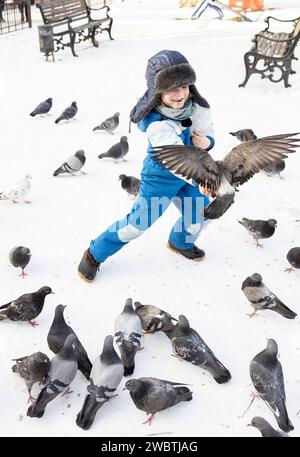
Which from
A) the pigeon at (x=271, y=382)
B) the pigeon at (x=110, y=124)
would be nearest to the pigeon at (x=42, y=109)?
the pigeon at (x=110, y=124)

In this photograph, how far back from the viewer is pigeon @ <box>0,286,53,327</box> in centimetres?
339

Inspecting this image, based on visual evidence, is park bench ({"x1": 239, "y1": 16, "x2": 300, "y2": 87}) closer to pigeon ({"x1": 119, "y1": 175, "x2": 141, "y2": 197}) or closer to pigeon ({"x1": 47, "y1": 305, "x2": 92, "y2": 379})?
pigeon ({"x1": 119, "y1": 175, "x2": 141, "y2": 197})

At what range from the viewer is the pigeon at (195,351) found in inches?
118

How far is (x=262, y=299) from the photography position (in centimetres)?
349

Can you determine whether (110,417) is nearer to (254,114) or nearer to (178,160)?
(178,160)

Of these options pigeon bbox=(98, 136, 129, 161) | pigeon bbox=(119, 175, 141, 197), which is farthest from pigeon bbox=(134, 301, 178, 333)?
pigeon bbox=(98, 136, 129, 161)

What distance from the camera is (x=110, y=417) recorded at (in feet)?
9.27

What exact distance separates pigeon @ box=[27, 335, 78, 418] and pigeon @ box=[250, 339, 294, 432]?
1.18 meters

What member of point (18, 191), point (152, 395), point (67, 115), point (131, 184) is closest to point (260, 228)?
point (131, 184)

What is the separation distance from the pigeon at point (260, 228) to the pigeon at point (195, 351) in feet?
5.00

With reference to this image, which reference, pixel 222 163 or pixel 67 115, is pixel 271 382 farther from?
pixel 67 115

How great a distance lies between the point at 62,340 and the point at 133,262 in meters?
1.27

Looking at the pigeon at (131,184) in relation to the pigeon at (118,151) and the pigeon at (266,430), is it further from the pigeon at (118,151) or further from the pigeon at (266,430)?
the pigeon at (266,430)

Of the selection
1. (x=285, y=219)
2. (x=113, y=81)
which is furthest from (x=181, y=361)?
(x=113, y=81)
